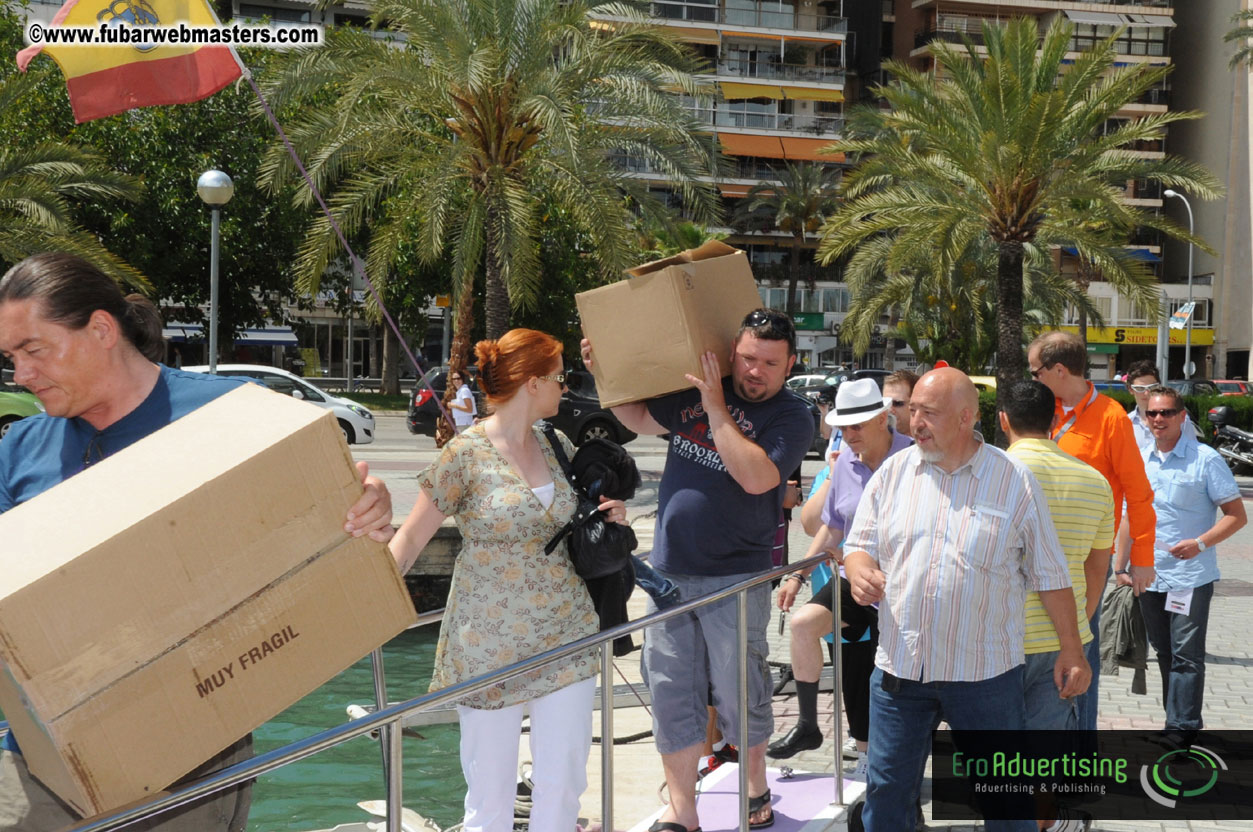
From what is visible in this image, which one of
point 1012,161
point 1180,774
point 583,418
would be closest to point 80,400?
point 1180,774

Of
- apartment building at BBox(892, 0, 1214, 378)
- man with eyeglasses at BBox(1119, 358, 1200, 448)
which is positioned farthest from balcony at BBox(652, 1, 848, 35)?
man with eyeglasses at BBox(1119, 358, 1200, 448)

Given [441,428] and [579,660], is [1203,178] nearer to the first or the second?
[441,428]

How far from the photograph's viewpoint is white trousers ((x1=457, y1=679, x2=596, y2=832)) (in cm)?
385

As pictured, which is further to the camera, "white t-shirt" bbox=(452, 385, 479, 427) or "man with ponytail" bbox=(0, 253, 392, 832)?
"white t-shirt" bbox=(452, 385, 479, 427)

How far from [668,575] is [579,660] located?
782mm

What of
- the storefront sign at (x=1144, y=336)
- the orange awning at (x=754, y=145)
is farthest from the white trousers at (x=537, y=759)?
the storefront sign at (x=1144, y=336)

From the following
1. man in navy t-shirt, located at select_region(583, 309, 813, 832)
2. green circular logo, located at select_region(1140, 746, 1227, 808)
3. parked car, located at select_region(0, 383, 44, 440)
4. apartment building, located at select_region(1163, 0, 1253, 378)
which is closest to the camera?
man in navy t-shirt, located at select_region(583, 309, 813, 832)

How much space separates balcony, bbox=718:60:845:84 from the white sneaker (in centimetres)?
6016

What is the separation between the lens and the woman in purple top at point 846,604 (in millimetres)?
5316

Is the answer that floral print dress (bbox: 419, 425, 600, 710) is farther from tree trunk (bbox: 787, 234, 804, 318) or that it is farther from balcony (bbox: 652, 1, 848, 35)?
balcony (bbox: 652, 1, 848, 35)

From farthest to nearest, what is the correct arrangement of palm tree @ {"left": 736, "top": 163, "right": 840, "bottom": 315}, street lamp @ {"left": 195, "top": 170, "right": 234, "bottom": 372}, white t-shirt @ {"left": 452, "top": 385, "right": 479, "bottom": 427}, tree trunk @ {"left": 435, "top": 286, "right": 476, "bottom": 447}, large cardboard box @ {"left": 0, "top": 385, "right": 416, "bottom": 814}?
1. palm tree @ {"left": 736, "top": 163, "right": 840, "bottom": 315}
2. tree trunk @ {"left": 435, "top": 286, "right": 476, "bottom": 447}
3. white t-shirt @ {"left": 452, "top": 385, "right": 479, "bottom": 427}
4. street lamp @ {"left": 195, "top": 170, "right": 234, "bottom": 372}
5. large cardboard box @ {"left": 0, "top": 385, "right": 416, "bottom": 814}

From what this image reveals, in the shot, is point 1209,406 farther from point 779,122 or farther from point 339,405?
point 779,122

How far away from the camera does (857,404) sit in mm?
5367

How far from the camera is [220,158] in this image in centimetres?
3541
